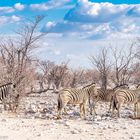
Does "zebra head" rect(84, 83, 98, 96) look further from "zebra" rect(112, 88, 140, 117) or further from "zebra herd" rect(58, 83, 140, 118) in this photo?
"zebra" rect(112, 88, 140, 117)

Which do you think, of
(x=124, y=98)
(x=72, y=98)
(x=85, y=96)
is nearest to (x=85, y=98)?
(x=85, y=96)

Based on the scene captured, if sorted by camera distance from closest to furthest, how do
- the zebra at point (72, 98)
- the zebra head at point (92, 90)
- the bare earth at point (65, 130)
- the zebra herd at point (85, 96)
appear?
the bare earth at point (65, 130) → the zebra at point (72, 98) → the zebra herd at point (85, 96) → the zebra head at point (92, 90)

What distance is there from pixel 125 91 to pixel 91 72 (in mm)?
37898

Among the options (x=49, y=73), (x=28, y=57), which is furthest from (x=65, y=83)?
(x=28, y=57)

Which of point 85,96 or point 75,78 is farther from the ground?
point 75,78

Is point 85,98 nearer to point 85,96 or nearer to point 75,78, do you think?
point 85,96

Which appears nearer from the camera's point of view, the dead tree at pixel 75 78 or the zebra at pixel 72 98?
the zebra at pixel 72 98

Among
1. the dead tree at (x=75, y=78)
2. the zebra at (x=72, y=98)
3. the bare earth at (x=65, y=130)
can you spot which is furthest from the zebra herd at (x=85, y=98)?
the dead tree at (x=75, y=78)

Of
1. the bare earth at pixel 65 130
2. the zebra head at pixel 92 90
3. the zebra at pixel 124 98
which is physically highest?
the zebra head at pixel 92 90

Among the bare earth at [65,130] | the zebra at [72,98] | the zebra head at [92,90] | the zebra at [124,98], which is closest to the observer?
the bare earth at [65,130]

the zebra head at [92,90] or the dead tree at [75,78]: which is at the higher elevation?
the dead tree at [75,78]

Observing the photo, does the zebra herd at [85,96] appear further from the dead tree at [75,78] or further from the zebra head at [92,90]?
the dead tree at [75,78]

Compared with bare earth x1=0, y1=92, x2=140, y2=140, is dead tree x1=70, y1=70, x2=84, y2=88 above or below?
above

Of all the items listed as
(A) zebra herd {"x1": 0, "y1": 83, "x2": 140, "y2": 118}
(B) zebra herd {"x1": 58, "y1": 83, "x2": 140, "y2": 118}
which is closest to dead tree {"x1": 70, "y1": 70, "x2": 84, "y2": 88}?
(A) zebra herd {"x1": 0, "y1": 83, "x2": 140, "y2": 118}
